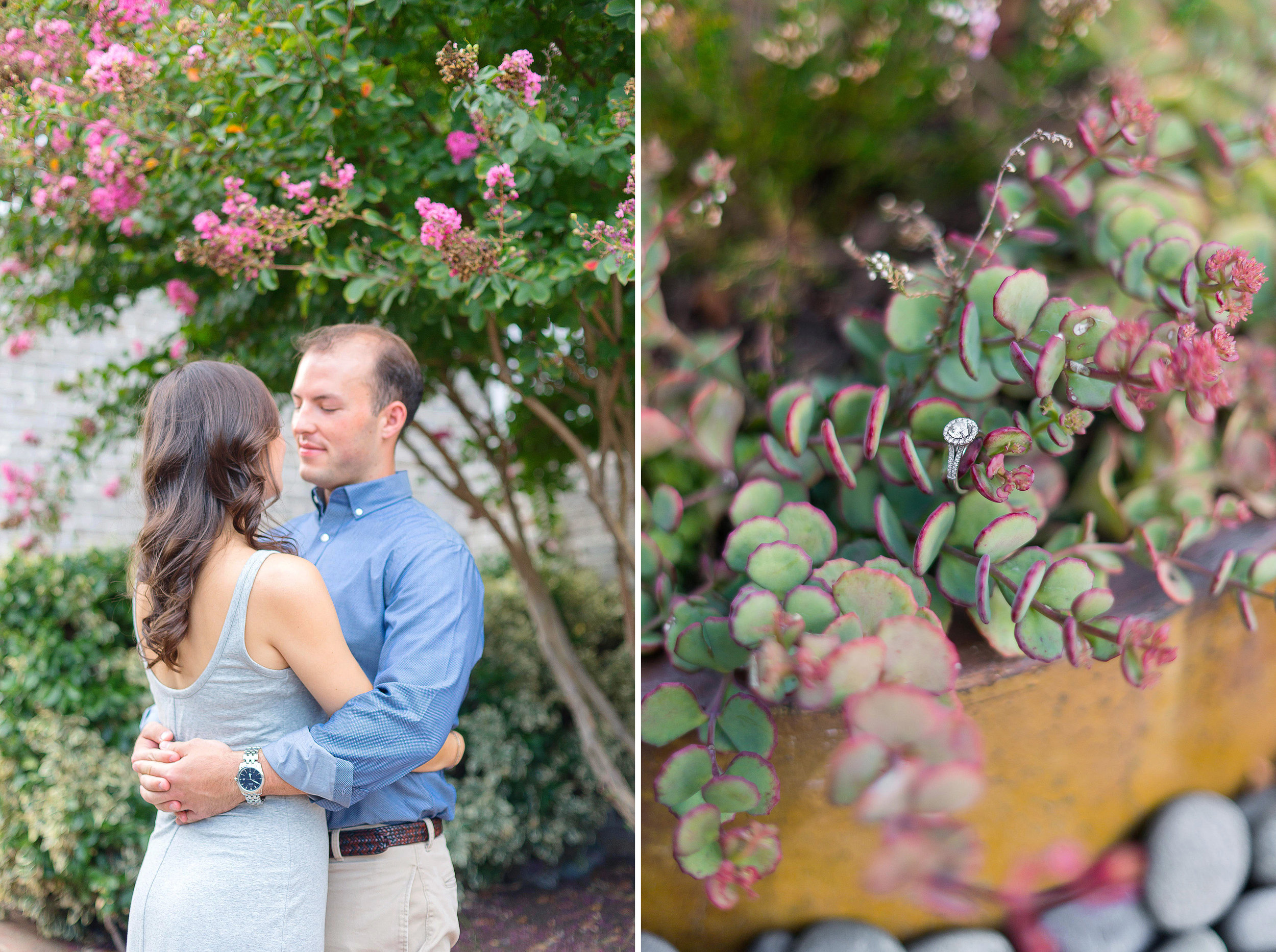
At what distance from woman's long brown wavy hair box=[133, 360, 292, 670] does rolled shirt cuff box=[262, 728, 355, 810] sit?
181 millimetres

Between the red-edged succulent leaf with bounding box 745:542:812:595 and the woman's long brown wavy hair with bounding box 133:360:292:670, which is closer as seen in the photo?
the red-edged succulent leaf with bounding box 745:542:812:595

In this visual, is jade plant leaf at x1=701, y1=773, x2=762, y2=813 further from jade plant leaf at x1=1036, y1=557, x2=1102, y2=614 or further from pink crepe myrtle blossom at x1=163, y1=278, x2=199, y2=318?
pink crepe myrtle blossom at x1=163, y1=278, x2=199, y2=318

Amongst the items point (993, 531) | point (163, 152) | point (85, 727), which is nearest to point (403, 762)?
point (993, 531)

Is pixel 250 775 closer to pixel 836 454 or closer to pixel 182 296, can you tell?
pixel 836 454

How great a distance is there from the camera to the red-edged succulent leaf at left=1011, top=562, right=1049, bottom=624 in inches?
35.8

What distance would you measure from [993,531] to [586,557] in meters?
3.28

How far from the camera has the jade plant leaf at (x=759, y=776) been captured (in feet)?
3.06

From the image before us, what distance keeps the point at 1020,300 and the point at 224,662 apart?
3.35ft

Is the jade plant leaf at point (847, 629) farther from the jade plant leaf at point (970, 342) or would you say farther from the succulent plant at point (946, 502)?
the jade plant leaf at point (970, 342)

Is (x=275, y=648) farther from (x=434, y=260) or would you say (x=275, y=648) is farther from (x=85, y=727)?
(x=85, y=727)

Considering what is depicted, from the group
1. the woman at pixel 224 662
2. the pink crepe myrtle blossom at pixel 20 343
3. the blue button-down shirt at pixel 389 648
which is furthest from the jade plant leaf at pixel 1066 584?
the pink crepe myrtle blossom at pixel 20 343

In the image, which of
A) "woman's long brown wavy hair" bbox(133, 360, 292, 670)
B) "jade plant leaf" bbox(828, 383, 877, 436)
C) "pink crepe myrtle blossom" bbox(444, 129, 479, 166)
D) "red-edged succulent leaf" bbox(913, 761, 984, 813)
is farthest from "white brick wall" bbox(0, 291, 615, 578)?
"red-edged succulent leaf" bbox(913, 761, 984, 813)

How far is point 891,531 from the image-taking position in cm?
103

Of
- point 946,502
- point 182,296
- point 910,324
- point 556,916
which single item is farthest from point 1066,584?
point 556,916
